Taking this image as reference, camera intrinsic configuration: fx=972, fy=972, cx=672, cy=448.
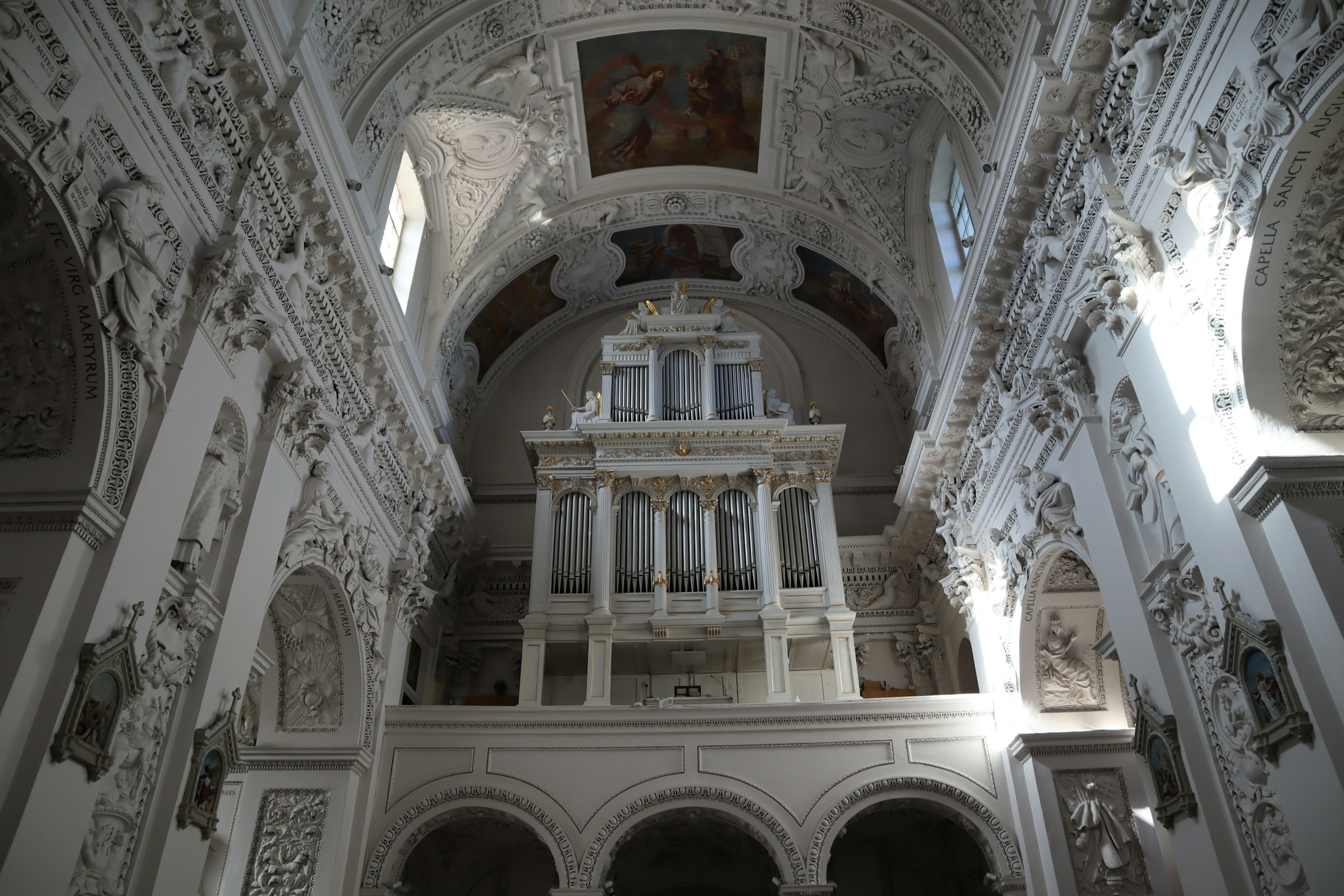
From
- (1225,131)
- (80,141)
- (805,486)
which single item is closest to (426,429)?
(805,486)

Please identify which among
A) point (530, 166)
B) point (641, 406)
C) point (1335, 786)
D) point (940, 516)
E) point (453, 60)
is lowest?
point (1335, 786)

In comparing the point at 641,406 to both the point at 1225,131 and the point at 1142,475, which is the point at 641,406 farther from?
the point at 1225,131

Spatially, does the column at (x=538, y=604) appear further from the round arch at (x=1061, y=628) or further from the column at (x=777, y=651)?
the round arch at (x=1061, y=628)

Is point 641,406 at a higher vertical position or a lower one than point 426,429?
higher

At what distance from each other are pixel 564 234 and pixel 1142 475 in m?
11.7

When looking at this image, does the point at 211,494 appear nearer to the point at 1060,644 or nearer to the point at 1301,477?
the point at 1301,477

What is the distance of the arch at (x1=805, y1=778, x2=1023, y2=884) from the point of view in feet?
37.0

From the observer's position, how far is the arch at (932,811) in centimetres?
1128

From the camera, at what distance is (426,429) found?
44.1 ft

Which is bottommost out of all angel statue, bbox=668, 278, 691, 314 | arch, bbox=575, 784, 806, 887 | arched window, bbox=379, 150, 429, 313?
arch, bbox=575, 784, 806, 887

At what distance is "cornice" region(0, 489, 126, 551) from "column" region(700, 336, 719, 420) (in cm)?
1030

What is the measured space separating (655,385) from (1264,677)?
11270mm

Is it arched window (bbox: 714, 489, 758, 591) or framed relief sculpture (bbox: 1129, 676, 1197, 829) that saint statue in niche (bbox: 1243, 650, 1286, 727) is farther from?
arched window (bbox: 714, 489, 758, 591)

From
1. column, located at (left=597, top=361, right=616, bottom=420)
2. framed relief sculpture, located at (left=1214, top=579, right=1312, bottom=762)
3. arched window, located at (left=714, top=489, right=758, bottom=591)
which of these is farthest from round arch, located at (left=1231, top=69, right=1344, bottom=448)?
column, located at (left=597, top=361, right=616, bottom=420)
